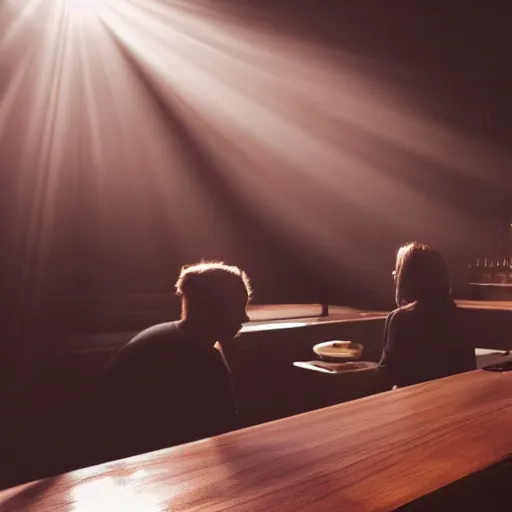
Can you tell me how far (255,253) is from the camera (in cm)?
988

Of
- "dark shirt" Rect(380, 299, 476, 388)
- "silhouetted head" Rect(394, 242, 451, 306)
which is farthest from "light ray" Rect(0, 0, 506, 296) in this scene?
"dark shirt" Rect(380, 299, 476, 388)

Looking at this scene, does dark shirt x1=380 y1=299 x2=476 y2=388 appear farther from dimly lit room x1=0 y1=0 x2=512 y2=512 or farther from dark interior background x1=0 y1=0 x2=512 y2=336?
dark interior background x1=0 y1=0 x2=512 y2=336

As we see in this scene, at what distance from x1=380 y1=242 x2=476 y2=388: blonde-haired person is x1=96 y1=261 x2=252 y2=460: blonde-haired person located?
1078mm

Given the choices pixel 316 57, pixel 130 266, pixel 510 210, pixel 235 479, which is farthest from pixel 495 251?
pixel 235 479

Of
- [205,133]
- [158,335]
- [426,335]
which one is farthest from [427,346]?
[205,133]

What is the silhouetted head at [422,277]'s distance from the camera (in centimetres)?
258

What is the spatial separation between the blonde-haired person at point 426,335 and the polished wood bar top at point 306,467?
1100mm

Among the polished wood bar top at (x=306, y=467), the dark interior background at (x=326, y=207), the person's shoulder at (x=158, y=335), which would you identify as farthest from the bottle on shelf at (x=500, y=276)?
the person's shoulder at (x=158, y=335)

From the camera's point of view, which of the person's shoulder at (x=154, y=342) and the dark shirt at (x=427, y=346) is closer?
the person's shoulder at (x=154, y=342)

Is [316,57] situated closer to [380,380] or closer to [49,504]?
[380,380]

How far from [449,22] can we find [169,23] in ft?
6.81

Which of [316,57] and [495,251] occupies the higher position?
[316,57]

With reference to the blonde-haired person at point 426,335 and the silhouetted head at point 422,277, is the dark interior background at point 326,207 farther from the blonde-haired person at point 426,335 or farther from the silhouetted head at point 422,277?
the blonde-haired person at point 426,335

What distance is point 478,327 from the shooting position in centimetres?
467
